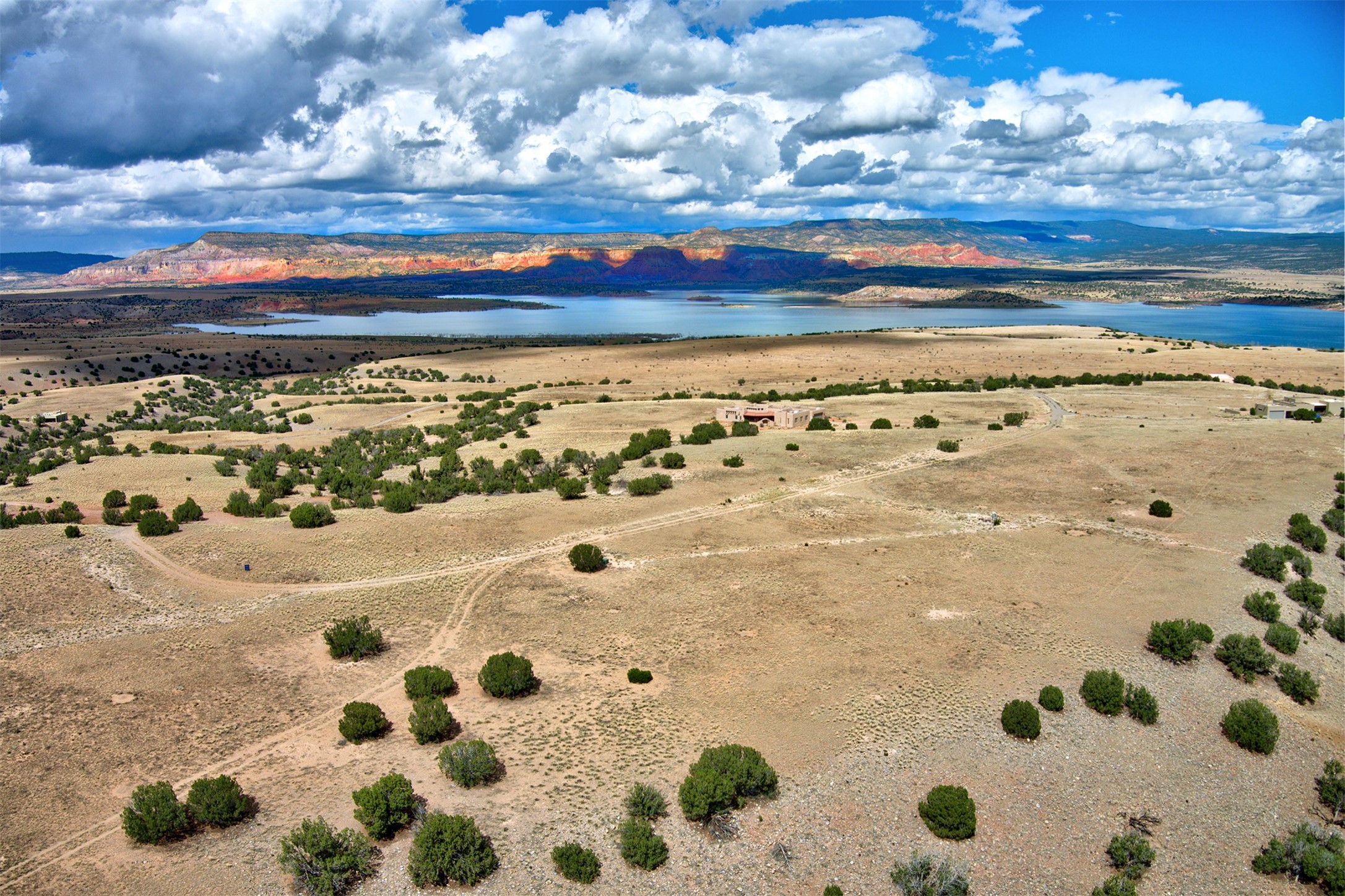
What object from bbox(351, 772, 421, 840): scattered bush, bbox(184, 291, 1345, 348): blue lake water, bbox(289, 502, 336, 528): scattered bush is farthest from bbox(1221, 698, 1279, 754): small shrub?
bbox(184, 291, 1345, 348): blue lake water

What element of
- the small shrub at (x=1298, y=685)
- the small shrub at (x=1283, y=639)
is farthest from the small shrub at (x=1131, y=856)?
the small shrub at (x=1283, y=639)

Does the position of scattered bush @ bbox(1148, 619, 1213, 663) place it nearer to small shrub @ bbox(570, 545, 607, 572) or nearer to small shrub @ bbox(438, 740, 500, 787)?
small shrub @ bbox(570, 545, 607, 572)

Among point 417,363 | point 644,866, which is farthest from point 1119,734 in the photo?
point 417,363

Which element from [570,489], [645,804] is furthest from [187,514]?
[645,804]

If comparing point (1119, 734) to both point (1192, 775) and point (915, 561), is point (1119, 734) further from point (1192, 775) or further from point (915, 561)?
point (915, 561)

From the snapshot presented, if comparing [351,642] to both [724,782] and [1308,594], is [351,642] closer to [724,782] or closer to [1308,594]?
[724,782]

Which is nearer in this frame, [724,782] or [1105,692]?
[724,782]
